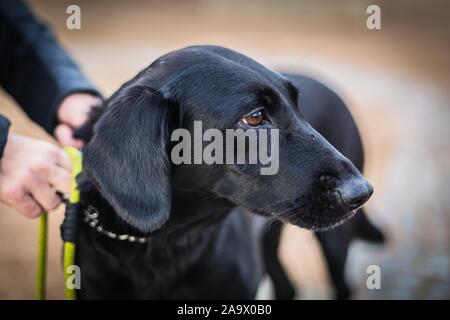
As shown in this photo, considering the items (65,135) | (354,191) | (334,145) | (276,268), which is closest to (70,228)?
(65,135)

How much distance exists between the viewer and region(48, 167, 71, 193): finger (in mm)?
2217

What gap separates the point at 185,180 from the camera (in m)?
2.19

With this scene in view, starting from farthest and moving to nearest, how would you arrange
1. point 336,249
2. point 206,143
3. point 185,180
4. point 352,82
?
point 352,82, point 336,249, point 185,180, point 206,143

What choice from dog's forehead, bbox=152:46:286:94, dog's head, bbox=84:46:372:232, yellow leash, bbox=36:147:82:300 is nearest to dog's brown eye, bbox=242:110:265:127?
dog's head, bbox=84:46:372:232

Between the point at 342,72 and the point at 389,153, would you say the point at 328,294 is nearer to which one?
the point at 389,153

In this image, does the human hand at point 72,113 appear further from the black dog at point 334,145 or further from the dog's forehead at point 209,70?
the black dog at point 334,145

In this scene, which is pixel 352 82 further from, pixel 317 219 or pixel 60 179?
pixel 60 179

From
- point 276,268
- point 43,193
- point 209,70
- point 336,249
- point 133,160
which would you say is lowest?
point 276,268

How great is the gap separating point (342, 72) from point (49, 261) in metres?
7.51

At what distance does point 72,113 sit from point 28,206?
598 millimetres

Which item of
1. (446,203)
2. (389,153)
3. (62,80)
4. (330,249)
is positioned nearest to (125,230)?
(62,80)

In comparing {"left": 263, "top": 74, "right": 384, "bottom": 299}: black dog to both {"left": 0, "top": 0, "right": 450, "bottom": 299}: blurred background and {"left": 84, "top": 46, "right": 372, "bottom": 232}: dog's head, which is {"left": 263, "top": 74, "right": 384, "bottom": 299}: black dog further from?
{"left": 84, "top": 46, "right": 372, "bottom": 232}: dog's head

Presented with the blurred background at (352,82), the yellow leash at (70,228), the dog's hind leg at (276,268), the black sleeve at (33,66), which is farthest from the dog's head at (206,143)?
the dog's hind leg at (276,268)

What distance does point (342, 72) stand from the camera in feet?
34.3
